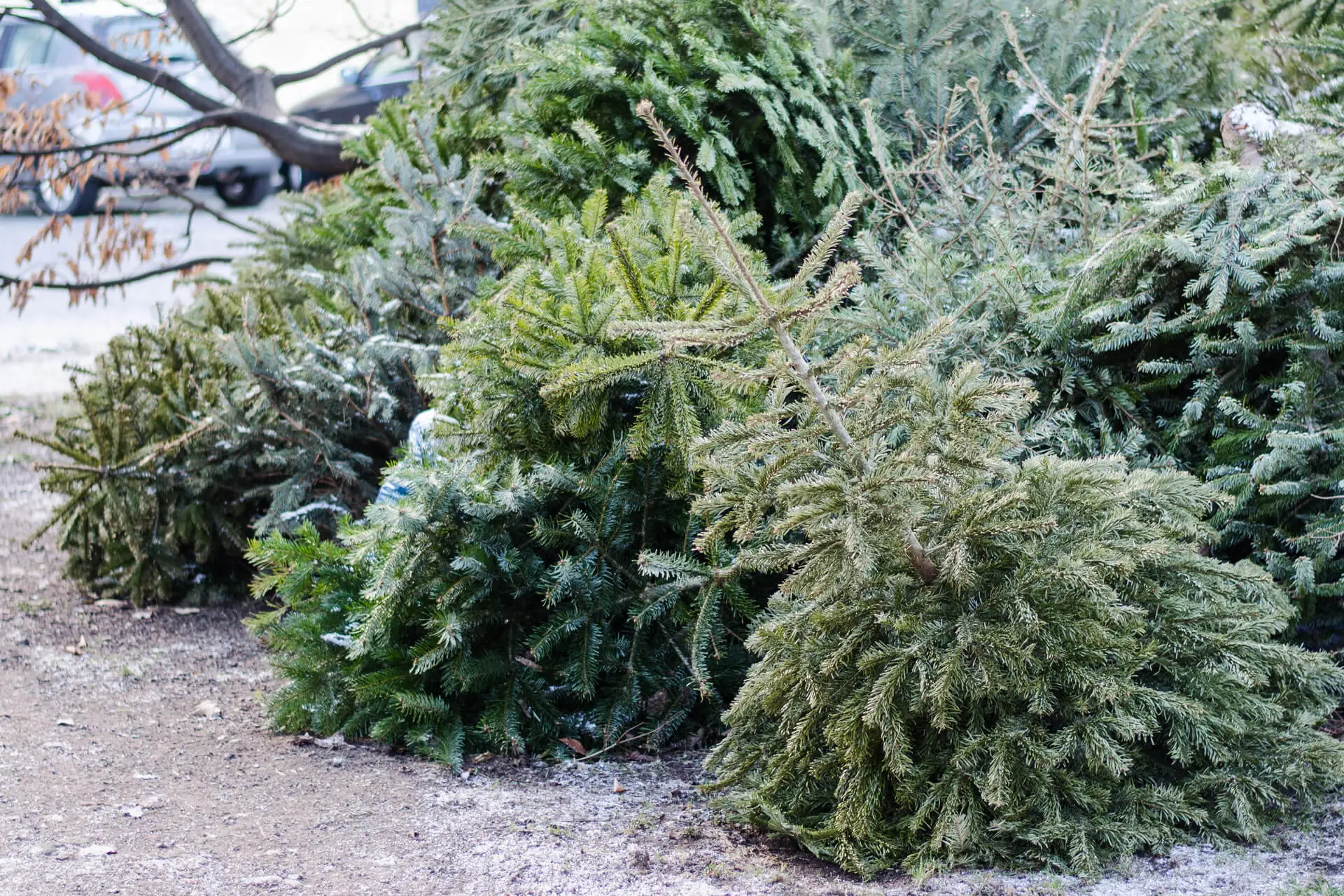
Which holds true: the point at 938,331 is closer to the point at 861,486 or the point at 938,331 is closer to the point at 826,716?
the point at 861,486

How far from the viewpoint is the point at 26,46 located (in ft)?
50.3

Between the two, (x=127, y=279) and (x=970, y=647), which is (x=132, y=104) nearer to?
(x=127, y=279)

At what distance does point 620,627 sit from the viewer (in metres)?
3.84

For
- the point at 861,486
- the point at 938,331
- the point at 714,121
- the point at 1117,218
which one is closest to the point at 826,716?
the point at 861,486

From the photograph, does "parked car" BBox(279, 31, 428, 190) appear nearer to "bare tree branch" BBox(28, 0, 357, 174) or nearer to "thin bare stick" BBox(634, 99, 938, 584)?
"bare tree branch" BBox(28, 0, 357, 174)

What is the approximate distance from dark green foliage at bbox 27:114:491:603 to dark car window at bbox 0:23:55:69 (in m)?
10.7

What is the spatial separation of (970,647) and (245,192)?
49.0 ft

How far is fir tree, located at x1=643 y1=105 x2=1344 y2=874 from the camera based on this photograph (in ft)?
8.94

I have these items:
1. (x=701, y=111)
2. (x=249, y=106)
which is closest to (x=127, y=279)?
(x=249, y=106)

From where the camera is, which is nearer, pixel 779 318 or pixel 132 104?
pixel 779 318

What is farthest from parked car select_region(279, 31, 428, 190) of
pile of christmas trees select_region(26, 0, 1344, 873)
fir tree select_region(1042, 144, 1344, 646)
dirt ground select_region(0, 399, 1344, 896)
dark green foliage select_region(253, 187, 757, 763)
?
fir tree select_region(1042, 144, 1344, 646)

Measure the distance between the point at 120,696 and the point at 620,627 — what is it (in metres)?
1.95

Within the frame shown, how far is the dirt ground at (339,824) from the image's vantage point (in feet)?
9.09

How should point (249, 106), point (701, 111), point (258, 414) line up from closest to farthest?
point (701, 111)
point (258, 414)
point (249, 106)
